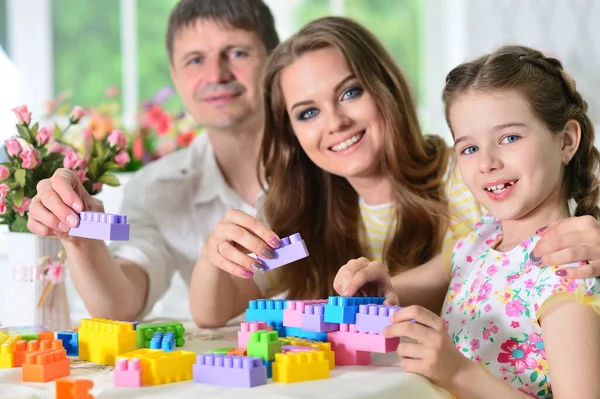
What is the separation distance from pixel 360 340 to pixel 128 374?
13.8 inches

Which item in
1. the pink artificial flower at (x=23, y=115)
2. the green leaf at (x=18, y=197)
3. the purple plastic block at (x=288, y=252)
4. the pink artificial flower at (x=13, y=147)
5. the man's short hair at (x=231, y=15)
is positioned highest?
the man's short hair at (x=231, y=15)

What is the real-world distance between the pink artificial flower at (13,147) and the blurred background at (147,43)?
5.60 ft

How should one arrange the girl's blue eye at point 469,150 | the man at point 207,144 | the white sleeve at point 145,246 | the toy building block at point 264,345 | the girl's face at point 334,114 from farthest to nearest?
the man at point 207,144, the white sleeve at point 145,246, the girl's face at point 334,114, the girl's blue eye at point 469,150, the toy building block at point 264,345

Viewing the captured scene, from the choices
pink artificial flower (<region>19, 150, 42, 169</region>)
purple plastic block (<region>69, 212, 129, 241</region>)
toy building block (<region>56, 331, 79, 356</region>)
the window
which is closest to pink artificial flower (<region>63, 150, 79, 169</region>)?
pink artificial flower (<region>19, 150, 42, 169</region>)

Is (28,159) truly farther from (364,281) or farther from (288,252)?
(364,281)

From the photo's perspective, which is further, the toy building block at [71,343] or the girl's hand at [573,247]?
the toy building block at [71,343]

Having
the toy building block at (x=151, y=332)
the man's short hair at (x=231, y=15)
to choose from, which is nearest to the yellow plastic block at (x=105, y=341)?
the toy building block at (x=151, y=332)

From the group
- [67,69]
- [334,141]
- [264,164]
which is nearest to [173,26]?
[264,164]

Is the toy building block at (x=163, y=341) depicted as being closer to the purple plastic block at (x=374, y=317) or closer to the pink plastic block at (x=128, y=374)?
the pink plastic block at (x=128, y=374)

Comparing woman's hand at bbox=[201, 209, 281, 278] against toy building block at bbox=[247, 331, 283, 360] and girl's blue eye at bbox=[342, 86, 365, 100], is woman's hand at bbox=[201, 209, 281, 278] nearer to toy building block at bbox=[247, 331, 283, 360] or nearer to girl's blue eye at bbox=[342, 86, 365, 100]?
toy building block at bbox=[247, 331, 283, 360]

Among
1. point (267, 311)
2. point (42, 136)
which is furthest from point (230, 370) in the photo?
point (42, 136)

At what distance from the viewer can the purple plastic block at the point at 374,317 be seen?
121cm

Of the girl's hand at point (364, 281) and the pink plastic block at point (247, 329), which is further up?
the girl's hand at point (364, 281)

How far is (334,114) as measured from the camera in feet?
6.32
